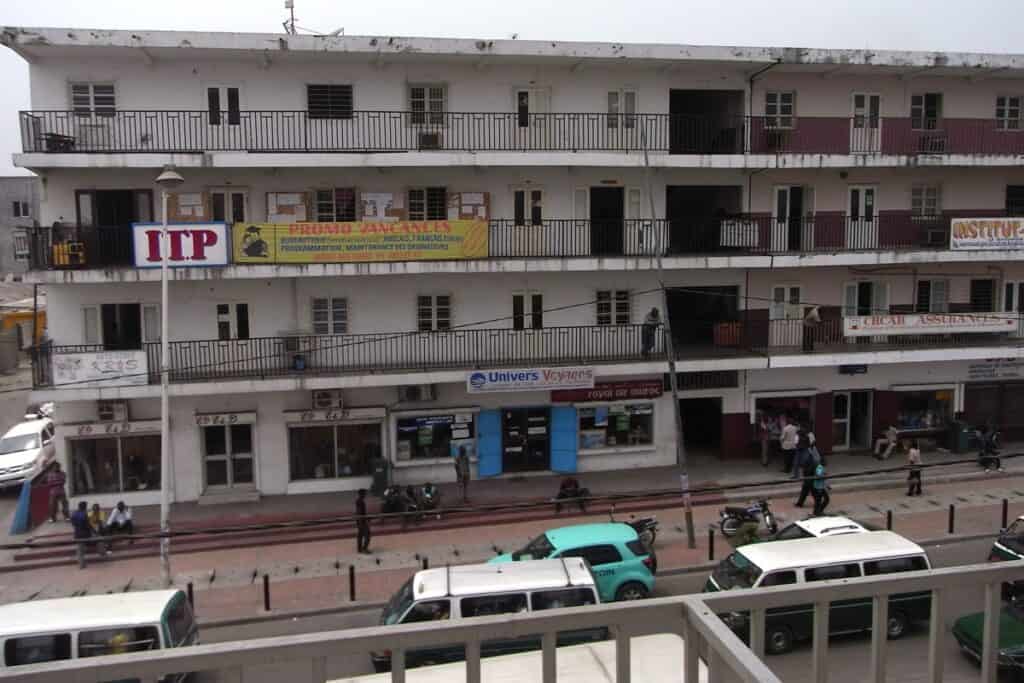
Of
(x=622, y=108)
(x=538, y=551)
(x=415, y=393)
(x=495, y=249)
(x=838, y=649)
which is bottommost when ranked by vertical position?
(x=538, y=551)

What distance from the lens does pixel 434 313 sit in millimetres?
21531

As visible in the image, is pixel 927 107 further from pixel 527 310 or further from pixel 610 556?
pixel 610 556

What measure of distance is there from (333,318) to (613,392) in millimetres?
7488

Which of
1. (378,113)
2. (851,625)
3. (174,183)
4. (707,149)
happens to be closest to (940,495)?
(707,149)

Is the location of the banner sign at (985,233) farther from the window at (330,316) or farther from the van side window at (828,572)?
the window at (330,316)

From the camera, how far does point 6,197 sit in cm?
5078

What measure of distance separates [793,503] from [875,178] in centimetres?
965

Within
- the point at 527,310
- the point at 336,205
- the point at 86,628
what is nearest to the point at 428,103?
the point at 336,205

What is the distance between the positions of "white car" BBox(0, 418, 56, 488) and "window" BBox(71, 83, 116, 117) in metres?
9.46

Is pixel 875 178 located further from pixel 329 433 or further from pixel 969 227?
pixel 329 433

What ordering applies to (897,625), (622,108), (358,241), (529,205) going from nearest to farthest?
(897,625), (358,241), (529,205), (622,108)

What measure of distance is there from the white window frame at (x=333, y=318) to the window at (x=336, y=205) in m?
2.01

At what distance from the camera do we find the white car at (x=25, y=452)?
880 inches

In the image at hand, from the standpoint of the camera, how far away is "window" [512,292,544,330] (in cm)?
2181
